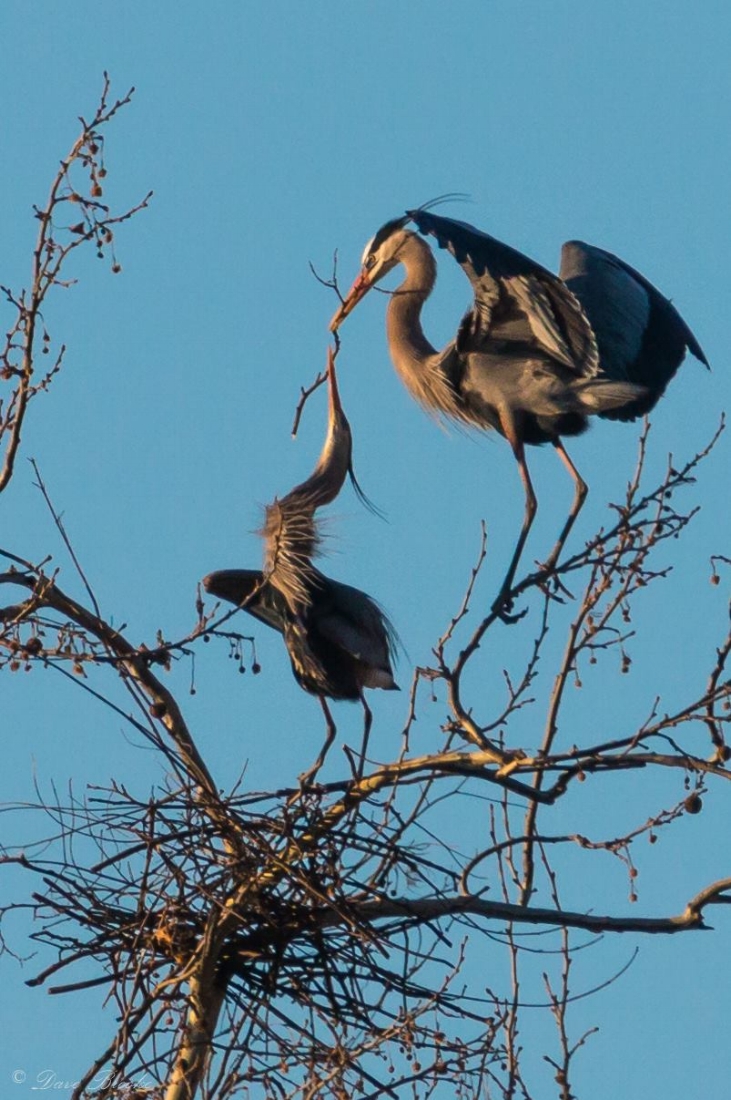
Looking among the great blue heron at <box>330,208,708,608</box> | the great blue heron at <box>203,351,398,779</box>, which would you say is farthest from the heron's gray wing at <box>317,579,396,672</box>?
the great blue heron at <box>330,208,708,608</box>

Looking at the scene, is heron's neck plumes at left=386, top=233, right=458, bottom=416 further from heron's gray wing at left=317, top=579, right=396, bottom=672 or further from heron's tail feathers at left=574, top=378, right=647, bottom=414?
heron's gray wing at left=317, top=579, right=396, bottom=672

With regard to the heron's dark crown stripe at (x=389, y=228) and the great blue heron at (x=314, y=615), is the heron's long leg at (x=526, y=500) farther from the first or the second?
the heron's dark crown stripe at (x=389, y=228)

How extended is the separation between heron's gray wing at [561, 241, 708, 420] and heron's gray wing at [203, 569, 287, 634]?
138 cm

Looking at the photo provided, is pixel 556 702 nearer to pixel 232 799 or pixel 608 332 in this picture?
pixel 232 799

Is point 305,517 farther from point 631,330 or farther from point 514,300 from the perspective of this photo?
point 631,330

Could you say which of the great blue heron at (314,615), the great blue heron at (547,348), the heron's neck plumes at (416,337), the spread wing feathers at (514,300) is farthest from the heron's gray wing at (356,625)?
the spread wing feathers at (514,300)

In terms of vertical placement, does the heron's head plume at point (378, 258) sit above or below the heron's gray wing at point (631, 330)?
above

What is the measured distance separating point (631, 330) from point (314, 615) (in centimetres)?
155

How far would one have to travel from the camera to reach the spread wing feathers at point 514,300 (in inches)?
259

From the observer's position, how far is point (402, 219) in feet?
27.1

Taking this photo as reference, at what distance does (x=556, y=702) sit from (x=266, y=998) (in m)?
1.05

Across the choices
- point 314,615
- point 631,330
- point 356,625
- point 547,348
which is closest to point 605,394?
point 547,348

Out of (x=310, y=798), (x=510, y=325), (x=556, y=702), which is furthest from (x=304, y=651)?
(x=556, y=702)

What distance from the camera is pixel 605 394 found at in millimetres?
6887
